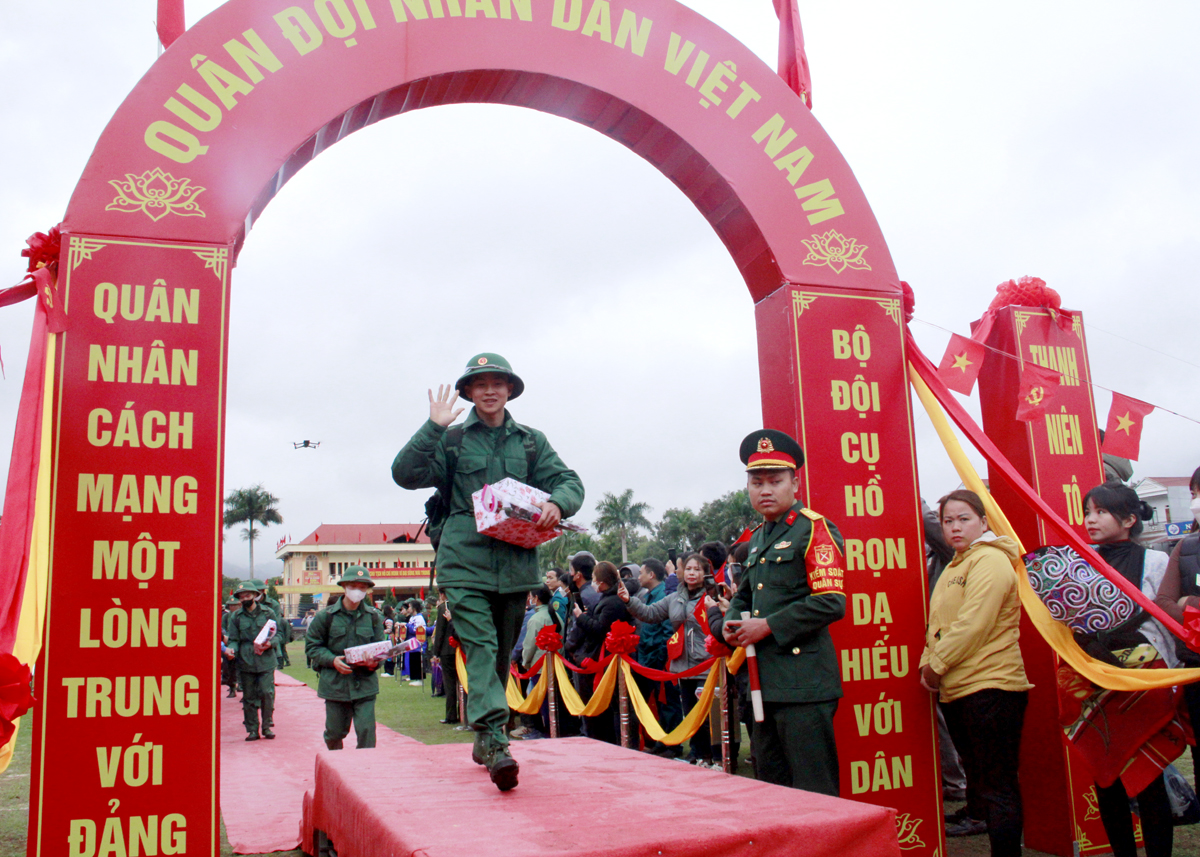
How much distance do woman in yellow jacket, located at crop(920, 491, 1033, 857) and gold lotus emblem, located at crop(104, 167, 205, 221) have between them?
13.5ft

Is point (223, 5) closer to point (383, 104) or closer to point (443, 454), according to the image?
point (383, 104)

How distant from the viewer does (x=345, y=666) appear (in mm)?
6941

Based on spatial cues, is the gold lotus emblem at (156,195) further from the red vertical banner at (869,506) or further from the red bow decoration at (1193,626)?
the red bow decoration at (1193,626)

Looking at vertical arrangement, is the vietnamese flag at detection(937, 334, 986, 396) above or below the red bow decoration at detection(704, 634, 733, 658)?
above

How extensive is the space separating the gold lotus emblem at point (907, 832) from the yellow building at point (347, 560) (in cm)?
5894

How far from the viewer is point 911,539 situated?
209 inches

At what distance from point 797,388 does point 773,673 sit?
63.6 inches

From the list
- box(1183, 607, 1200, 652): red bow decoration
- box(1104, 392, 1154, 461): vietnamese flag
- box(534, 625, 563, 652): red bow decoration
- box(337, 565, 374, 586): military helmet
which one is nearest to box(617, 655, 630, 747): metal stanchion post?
box(534, 625, 563, 652): red bow decoration

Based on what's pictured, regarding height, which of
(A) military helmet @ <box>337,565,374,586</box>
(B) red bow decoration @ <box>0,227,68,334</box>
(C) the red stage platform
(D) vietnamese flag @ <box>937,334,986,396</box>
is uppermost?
(B) red bow decoration @ <box>0,227,68,334</box>

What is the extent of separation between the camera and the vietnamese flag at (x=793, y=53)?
20.0 feet

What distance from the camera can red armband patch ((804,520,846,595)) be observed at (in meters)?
4.23

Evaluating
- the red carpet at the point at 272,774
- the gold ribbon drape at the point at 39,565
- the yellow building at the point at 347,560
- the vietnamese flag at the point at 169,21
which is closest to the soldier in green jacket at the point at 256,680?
the red carpet at the point at 272,774

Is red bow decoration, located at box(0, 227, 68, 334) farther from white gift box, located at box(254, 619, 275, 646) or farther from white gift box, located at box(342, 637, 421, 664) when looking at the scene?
white gift box, located at box(254, 619, 275, 646)

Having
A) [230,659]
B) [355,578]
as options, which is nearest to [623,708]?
[355,578]
